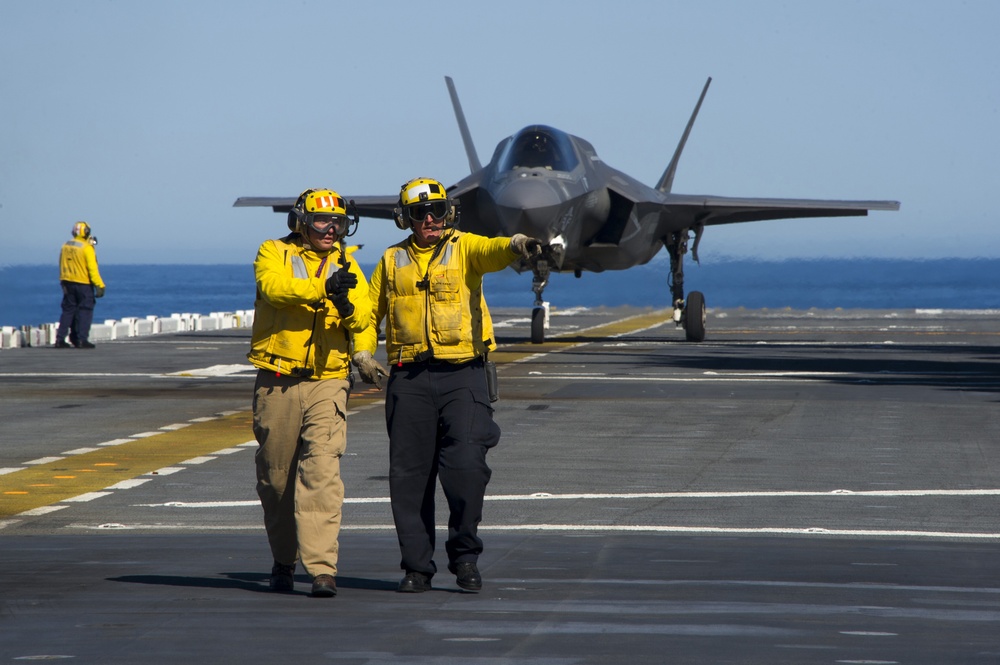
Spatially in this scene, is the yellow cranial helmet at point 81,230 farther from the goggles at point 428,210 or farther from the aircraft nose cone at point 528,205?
the goggles at point 428,210

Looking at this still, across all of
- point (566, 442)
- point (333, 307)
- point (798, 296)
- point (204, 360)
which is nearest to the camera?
point (333, 307)

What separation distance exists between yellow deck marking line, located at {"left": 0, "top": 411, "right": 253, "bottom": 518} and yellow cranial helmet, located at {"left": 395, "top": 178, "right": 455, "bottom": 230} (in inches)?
157

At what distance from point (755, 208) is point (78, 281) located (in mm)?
13948

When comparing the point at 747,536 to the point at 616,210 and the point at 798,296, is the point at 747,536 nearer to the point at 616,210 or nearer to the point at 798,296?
the point at 616,210

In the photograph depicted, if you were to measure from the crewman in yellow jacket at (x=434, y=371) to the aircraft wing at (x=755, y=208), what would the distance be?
2340 centimetres

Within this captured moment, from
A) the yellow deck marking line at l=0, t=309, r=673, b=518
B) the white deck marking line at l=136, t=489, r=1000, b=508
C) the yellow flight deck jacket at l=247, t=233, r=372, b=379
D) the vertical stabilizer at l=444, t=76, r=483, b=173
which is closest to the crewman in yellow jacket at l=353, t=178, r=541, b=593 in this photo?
the yellow flight deck jacket at l=247, t=233, r=372, b=379

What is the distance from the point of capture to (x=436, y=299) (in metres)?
7.80

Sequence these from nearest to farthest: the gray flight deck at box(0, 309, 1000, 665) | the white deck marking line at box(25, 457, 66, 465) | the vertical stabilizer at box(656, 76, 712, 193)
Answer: the gray flight deck at box(0, 309, 1000, 665), the white deck marking line at box(25, 457, 66, 465), the vertical stabilizer at box(656, 76, 712, 193)

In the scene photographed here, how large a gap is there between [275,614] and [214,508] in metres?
3.74

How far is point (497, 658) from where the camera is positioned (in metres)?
5.80

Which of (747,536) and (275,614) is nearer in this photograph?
(275,614)

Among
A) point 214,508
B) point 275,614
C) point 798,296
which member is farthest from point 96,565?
point 798,296

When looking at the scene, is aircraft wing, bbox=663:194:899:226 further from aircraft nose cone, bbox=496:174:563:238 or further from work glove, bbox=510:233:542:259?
work glove, bbox=510:233:542:259

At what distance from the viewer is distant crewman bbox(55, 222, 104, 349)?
98.2 feet
